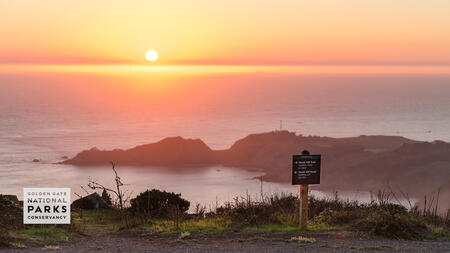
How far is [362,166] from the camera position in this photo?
119 m

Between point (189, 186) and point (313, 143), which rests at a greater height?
point (313, 143)

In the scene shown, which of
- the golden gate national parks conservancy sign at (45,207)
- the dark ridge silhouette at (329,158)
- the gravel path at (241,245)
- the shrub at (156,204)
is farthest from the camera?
the dark ridge silhouette at (329,158)

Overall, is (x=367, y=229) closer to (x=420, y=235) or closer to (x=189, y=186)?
(x=420, y=235)

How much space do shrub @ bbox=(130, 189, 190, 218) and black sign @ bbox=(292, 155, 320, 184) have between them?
5.04 meters

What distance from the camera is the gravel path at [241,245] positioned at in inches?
420

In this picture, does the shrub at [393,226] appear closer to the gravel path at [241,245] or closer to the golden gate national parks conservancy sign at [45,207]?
the gravel path at [241,245]

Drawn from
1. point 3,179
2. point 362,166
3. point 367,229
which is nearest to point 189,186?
point 3,179

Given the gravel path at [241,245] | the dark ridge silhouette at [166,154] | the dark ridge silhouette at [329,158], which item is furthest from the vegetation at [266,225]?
the dark ridge silhouette at [166,154]

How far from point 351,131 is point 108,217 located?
170510 mm

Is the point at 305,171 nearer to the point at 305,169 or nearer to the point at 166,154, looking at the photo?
the point at 305,169

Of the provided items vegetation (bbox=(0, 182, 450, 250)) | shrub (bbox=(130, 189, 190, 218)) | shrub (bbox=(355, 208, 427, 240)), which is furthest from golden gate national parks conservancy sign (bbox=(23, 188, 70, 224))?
shrub (bbox=(355, 208, 427, 240))

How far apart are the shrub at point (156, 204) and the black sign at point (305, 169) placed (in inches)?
199

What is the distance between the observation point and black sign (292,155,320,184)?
12242mm

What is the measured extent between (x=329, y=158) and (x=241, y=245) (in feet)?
386
